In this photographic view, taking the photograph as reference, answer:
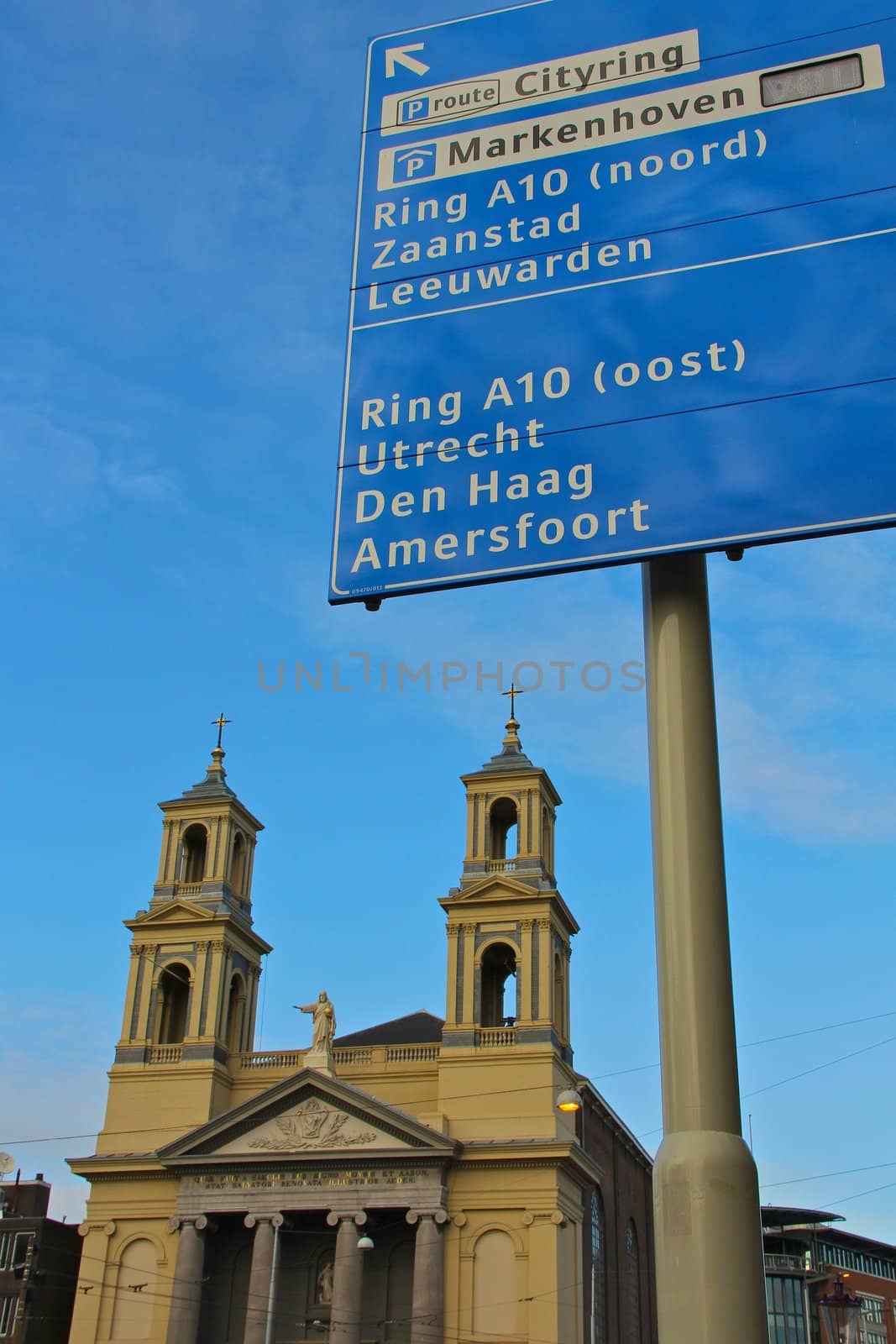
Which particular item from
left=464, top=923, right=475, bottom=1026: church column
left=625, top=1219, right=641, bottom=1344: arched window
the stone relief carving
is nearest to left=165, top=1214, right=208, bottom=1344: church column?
the stone relief carving

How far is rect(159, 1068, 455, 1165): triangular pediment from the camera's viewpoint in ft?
166

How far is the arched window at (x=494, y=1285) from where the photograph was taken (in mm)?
47344

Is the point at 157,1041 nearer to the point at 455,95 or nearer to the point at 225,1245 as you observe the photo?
the point at 225,1245

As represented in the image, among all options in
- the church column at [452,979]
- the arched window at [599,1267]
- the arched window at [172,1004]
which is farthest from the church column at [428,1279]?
the arched window at [172,1004]

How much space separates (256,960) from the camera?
60844 mm

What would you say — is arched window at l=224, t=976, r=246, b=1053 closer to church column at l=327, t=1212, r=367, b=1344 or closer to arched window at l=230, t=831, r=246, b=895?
arched window at l=230, t=831, r=246, b=895

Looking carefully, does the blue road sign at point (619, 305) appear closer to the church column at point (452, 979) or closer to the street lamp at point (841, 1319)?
the church column at point (452, 979)

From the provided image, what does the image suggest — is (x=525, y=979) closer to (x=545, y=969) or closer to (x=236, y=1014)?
(x=545, y=969)

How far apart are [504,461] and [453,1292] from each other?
4519 cm

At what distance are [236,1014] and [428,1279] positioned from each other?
14946 mm

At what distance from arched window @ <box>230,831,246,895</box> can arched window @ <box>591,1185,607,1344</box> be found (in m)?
18.9

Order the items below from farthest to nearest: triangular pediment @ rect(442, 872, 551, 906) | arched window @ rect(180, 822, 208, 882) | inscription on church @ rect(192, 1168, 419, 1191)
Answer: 1. arched window @ rect(180, 822, 208, 882)
2. triangular pediment @ rect(442, 872, 551, 906)
3. inscription on church @ rect(192, 1168, 419, 1191)

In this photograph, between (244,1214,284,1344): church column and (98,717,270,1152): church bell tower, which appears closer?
(244,1214,284,1344): church column

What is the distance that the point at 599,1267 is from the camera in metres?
55.1
